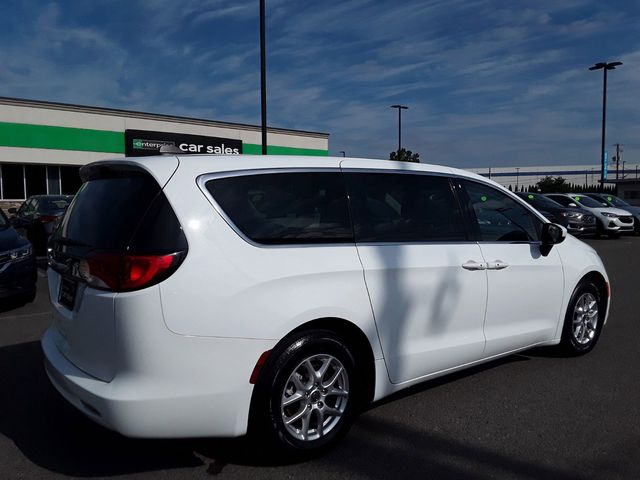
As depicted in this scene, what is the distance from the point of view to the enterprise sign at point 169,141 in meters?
28.9

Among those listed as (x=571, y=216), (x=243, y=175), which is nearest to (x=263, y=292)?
(x=243, y=175)

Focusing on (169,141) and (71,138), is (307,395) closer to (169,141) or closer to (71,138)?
(71,138)

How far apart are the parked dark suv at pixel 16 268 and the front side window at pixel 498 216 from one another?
5511mm

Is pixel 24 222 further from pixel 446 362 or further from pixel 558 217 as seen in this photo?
pixel 558 217

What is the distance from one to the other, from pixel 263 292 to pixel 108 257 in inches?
32.0

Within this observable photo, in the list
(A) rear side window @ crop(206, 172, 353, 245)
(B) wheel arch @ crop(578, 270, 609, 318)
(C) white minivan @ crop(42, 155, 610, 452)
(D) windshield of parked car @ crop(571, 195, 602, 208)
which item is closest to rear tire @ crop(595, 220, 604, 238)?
(D) windshield of parked car @ crop(571, 195, 602, 208)

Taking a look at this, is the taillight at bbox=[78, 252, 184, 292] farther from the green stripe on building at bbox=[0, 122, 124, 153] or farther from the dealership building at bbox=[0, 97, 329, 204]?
the green stripe on building at bbox=[0, 122, 124, 153]

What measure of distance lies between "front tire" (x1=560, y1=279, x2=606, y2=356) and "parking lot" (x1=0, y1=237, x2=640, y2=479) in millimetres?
200

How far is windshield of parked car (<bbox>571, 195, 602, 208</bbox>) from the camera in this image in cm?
2045

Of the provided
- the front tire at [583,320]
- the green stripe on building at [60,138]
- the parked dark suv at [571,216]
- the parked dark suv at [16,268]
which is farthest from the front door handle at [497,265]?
the green stripe on building at [60,138]

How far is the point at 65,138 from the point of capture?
2688 cm

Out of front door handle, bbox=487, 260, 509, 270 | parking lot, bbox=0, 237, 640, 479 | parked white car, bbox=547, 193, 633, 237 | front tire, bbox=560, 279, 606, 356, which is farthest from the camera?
parked white car, bbox=547, 193, 633, 237

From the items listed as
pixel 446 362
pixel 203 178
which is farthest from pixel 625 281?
pixel 203 178

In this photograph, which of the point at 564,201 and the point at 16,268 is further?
the point at 564,201
